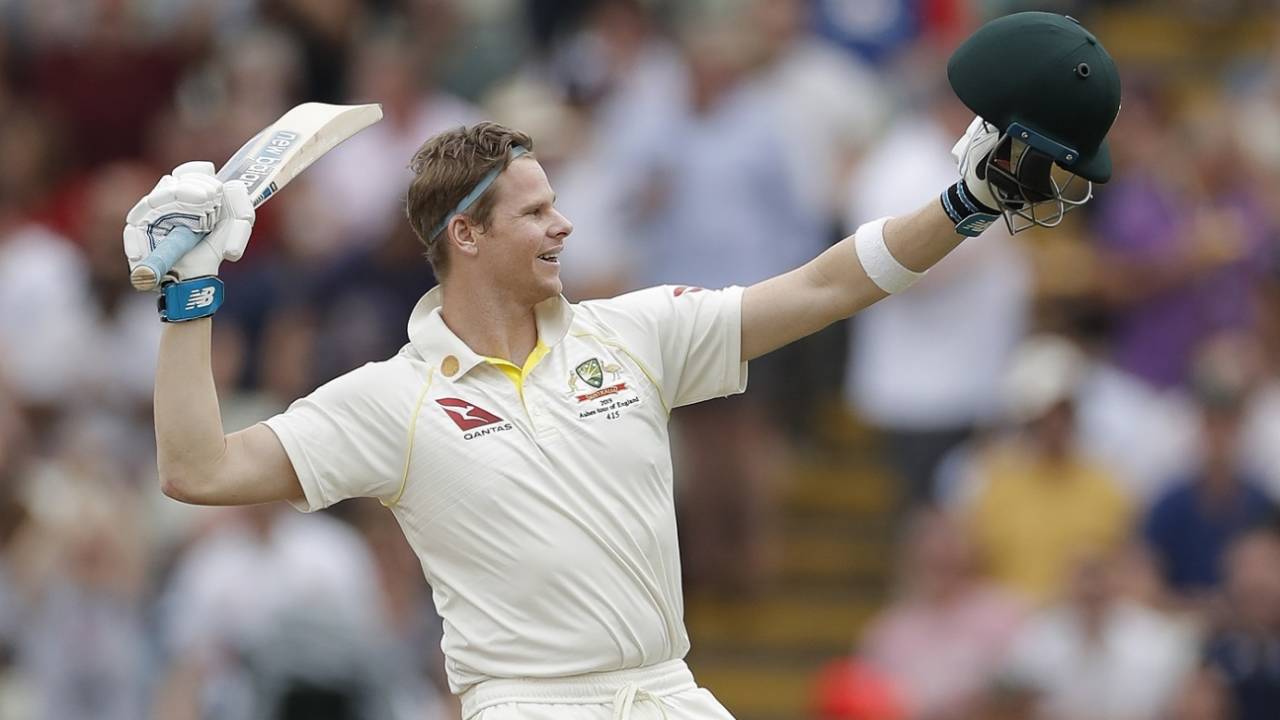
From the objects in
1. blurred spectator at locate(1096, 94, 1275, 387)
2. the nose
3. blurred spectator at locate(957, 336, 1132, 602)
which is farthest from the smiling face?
blurred spectator at locate(1096, 94, 1275, 387)

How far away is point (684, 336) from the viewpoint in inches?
239

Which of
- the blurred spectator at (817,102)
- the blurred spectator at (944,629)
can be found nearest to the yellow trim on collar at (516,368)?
the blurred spectator at (944,629)

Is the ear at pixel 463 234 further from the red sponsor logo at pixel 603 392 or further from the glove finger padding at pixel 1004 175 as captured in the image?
the glove finger padding at pixel 1004 175

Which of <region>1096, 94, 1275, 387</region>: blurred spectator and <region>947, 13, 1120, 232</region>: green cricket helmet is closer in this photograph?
<region>947, 13, 1120, 232</region>: green cricket helmet

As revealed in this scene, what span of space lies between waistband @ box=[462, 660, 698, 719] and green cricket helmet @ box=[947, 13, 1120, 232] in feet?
4.71

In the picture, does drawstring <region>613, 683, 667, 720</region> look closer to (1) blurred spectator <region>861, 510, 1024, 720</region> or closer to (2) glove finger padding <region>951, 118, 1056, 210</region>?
(2) glove finger padding <region>951, 118, 1056, 210</region>

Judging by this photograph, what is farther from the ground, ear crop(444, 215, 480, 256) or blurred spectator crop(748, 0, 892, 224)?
ear crop(444, 215, 480, 256)

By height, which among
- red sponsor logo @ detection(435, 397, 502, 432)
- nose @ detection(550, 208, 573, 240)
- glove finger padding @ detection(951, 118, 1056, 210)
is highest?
glove finger padding @ detection(951, 118, 1056, 210)

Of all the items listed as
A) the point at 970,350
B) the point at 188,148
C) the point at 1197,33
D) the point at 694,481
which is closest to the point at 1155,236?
the point at 970,350

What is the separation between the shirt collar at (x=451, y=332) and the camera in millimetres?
5922

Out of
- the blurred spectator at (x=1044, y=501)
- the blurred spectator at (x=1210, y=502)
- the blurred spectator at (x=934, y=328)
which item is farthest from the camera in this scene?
the blurred spectator at (x=934, y=328)

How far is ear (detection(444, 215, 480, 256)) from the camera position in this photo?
5.97 metres

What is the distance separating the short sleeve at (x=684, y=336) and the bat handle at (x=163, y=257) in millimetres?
1059

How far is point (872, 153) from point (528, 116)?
5.98 ft
